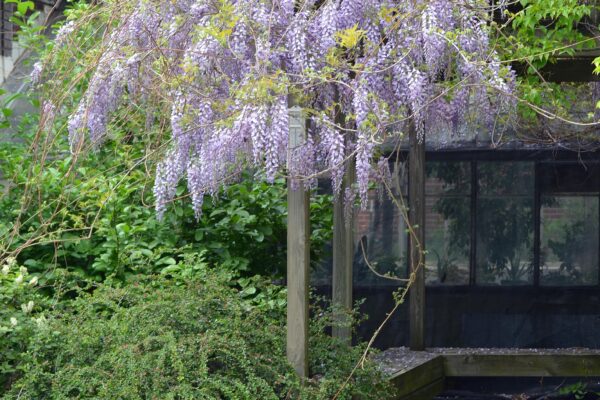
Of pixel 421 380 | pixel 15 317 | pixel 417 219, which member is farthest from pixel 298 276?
pixel 417 219

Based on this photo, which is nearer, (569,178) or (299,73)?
(299,73)

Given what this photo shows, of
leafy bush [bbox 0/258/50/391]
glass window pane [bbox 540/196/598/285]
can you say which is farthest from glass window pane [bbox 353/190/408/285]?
leafy bush [bbox 0/258/50/391]

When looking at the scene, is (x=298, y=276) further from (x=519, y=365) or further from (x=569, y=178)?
(x=569, y=178)

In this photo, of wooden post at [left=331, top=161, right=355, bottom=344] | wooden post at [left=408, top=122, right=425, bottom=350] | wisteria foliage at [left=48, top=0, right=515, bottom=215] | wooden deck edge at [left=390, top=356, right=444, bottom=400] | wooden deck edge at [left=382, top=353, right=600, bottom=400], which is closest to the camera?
wisteria foliage at [left=48, top=0, right=515, bottom=215]

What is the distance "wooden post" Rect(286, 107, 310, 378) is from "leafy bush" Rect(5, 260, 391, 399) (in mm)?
78

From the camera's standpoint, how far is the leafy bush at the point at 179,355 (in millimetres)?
3793

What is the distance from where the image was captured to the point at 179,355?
3.81 m

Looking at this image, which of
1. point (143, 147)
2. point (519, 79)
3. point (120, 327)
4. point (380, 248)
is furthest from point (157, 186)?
point (380, 248)

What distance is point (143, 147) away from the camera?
628cm

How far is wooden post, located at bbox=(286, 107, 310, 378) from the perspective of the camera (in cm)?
403

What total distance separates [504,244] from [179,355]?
380 centimetres

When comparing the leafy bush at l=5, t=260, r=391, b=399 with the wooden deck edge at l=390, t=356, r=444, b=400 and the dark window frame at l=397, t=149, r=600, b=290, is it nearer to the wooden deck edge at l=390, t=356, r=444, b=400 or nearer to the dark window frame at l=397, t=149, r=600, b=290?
the wooden deck edge at l=390, t=356, r=444, b=400

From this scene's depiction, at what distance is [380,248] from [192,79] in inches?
116

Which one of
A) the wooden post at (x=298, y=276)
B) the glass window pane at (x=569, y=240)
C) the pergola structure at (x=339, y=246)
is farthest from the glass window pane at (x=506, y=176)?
the wooden post at (x=298, y=276)
